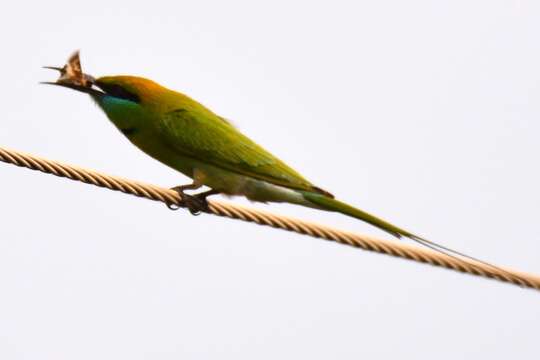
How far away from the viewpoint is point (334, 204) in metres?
4.93

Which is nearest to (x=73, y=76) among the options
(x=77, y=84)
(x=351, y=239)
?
(x=77, y=84)

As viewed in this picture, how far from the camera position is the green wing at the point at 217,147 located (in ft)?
17.5

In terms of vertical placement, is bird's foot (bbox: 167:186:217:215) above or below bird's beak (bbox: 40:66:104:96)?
below

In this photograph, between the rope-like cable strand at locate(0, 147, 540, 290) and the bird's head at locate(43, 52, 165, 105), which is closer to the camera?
the rope-like cable strand at locate(0, 147, 540, 290)

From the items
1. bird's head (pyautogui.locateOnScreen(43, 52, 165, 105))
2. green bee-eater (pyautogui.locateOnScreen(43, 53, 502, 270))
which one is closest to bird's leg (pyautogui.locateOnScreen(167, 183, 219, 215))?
green bee-eater (pyautogui.locateOnScreen(43, 53, 502, 270))

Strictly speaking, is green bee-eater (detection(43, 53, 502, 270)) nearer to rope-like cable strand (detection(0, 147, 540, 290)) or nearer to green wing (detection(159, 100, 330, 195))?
green wing (detection(159, 100, 330, 195))

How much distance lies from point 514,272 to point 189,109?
183 centimetres

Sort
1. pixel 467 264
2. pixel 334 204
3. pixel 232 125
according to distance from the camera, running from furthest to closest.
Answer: pixel 232 125 < pixel 334 204 < pixel 467 264

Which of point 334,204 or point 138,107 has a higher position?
point 138,107

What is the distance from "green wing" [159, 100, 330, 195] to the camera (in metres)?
5.34

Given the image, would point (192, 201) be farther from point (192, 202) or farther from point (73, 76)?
point (73, 76)

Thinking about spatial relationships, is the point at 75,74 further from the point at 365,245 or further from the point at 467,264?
the point at 467,264

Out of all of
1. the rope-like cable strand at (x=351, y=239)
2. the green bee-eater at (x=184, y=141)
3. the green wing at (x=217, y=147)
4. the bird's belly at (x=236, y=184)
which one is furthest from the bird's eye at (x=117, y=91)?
the rope-like cable strand at (x=351, y=239)

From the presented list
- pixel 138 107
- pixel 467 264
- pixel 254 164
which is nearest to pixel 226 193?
pixel 254 164
